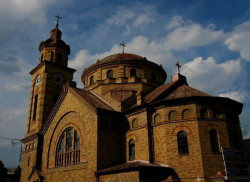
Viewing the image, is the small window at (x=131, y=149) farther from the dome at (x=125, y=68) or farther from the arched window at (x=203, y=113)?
the dome at (x=125, y=68)

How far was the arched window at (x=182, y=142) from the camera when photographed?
1827 centimetres

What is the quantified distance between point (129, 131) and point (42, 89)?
13.7 metres

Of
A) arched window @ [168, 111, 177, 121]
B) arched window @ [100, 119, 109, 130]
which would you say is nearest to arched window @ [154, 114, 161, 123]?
arched window @ [168, 111, 177, 121]

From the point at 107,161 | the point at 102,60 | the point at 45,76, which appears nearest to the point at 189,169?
the point at 107,161

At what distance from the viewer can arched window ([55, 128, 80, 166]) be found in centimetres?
2225

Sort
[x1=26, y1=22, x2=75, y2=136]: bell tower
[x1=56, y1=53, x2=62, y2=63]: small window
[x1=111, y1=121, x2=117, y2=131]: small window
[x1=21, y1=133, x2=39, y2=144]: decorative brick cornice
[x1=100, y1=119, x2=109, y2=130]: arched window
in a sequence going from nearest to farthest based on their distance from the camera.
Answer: [x1=100, y1=119, x2=109, y2=130]: arched window < [x1=111, y1=121, x2=117, y2=131]: small window < [x1=21, y1=133, x2=39, y2=144]: decorative brick cornice < [x1=26, y1=22, x2=75, y2=136]: bell tower < [x1=56, y1=53, x2=62, y2=63]: small window

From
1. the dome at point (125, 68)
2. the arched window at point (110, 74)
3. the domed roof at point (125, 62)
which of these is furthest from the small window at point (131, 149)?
the domed roof at point (125, 62)

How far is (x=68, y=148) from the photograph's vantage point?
23.3m

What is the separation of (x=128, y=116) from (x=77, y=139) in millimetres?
5119

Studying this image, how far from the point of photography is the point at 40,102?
2933 cm

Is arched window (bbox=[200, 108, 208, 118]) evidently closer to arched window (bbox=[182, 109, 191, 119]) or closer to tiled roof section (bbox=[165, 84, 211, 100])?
arched window (bbox=[182, 109, 191, 119])

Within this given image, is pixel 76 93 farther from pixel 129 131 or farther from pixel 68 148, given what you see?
pixel 129 131

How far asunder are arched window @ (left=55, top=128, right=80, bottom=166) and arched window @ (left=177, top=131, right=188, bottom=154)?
8.84 metres

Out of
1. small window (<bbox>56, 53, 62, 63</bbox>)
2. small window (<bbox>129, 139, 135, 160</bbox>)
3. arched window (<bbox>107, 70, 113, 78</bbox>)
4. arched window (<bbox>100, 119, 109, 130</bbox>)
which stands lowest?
small window (<bbox>129, 139, 135, 160</bbox>)
